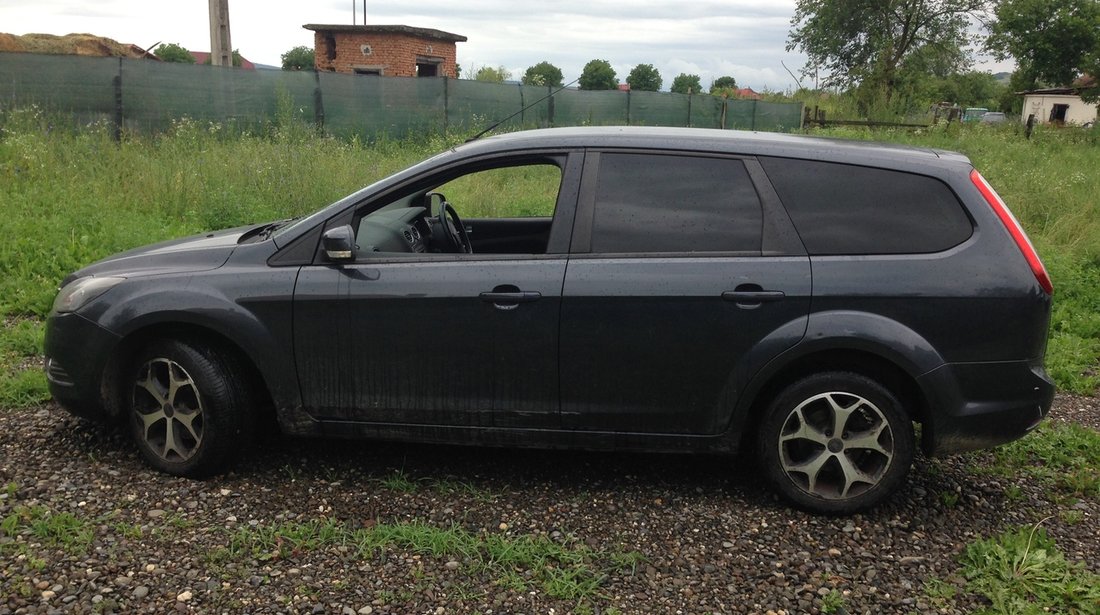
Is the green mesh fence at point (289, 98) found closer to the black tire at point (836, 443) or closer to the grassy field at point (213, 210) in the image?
the grassy field at point (213, 210)

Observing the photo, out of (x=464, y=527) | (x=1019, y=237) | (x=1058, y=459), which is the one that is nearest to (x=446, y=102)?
(x=1058, y=459)

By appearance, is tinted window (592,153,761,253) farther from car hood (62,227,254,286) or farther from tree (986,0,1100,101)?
tree (986,0,1100,101)

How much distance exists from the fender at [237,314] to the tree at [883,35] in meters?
53.9

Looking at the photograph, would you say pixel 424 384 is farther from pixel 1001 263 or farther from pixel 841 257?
pixel 1001 263

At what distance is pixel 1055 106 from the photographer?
204ft

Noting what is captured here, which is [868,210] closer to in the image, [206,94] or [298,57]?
[206,94]

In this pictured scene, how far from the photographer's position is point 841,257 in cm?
389

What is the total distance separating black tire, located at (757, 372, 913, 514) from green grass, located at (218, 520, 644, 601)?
2.76 feet

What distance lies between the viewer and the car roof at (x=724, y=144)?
4035 millimetres

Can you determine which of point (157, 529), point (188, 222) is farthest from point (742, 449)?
point (188, 222)

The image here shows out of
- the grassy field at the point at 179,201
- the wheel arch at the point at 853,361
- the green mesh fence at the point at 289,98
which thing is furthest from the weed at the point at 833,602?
the green mesh fence at the point at 289,98

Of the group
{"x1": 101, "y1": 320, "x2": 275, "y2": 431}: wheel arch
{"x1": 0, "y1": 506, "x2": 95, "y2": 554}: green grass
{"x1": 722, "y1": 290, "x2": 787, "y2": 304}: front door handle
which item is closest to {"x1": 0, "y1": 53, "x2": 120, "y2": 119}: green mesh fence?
{"x1": 101, "y1": 320, "x2": 275, "y2": 431}: wheel arch

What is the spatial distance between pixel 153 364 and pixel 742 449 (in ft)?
9.67

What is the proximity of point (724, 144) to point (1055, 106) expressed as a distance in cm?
6847
